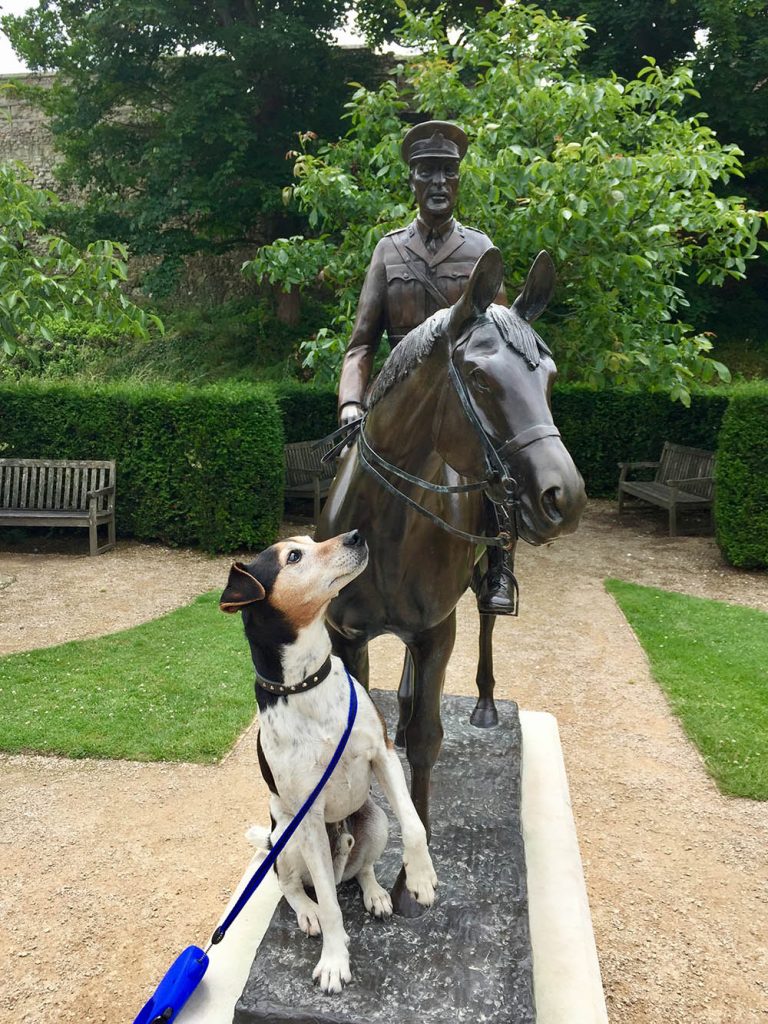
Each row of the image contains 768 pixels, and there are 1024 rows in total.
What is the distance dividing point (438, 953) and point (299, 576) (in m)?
1.35

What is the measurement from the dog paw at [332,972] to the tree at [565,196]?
6970mm

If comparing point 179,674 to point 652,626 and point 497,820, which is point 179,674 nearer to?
point 497,820

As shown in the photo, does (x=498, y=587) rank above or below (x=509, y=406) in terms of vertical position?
below

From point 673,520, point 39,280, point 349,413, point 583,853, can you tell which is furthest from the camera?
point 673,520

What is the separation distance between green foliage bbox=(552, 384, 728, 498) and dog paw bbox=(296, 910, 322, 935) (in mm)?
12699

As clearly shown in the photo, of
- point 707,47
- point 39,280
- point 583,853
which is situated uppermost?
point 707,47

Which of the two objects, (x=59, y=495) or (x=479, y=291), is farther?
(x=59, y=495)

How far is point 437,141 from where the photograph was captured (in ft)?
10.5

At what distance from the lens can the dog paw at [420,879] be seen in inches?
90.4

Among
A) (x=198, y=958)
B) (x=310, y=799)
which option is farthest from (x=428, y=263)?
(x=198, y=958)

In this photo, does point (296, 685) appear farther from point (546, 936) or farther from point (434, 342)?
point (546, 936)

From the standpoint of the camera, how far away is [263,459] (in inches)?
424

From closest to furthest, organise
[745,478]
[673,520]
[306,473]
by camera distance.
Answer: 1. [745,478]
2. [673,520]
3. [306,473]

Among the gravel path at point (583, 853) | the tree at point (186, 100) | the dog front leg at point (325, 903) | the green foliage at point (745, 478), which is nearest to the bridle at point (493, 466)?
the dog front leg at point (325, 903)
